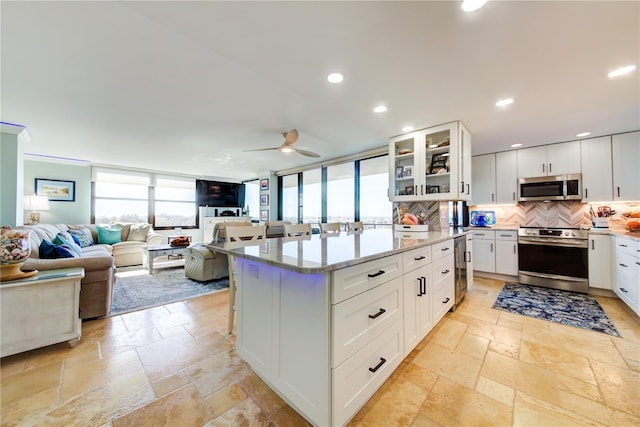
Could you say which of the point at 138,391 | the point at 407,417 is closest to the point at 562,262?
the point at 407,417

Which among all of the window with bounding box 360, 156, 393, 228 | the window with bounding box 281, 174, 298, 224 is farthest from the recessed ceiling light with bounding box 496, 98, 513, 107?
the window with bounding box 281, 174, 298, 224

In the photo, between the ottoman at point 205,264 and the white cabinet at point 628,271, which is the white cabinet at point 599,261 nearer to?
the white cabinet at point 628,271

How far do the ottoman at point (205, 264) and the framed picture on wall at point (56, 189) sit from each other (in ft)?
13.6

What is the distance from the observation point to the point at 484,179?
14.6ft

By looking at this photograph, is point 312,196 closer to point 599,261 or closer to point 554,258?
point 554,258

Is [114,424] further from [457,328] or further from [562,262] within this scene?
[562,262]

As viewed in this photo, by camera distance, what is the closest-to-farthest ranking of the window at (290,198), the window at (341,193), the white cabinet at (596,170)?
1. the white cabinet at (596,170)
2. the window at (341,193)
3. the window at (290,198)

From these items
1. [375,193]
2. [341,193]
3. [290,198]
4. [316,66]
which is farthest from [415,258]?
[290,198]

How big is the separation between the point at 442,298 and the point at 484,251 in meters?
2.43

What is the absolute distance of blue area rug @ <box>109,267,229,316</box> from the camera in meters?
3.03

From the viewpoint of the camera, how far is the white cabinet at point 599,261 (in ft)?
10.4

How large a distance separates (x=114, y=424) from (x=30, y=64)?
2.82 m

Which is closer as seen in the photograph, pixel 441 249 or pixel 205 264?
pixel 441 249

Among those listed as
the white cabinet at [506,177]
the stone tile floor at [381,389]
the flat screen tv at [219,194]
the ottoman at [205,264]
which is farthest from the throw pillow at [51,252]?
the white cabinet at [506,177]
